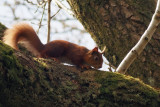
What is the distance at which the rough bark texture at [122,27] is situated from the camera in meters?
2.96

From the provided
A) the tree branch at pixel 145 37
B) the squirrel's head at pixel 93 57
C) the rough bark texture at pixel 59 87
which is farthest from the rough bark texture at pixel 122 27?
the rough bark texture at pixel 59 87

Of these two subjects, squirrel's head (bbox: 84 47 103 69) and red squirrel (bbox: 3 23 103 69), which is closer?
red squirrel (bbox: 3 23 103 69)

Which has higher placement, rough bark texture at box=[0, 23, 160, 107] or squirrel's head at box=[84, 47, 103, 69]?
squirrel's head at box=[84, 47, 103, 69]

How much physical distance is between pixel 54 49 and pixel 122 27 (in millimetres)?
935

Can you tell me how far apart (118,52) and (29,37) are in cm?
120

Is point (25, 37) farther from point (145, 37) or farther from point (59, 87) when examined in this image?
point (59, 87)

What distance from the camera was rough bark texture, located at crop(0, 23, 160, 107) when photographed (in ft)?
4.18

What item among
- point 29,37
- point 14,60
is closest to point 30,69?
point 14,60

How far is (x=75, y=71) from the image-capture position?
1.90 meters

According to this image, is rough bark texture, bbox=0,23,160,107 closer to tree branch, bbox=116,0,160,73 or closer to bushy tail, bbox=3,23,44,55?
tree branch, bbox=116,0,160,73

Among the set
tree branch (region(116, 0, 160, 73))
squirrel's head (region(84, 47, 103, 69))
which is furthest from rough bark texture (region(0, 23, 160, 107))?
squirrel's head (region(84, 47, 103, 69))

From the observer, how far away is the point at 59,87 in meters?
1.57

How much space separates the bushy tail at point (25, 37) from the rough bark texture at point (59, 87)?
128 centimetres

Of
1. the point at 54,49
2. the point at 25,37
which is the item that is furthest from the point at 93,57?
the point at 25,37
